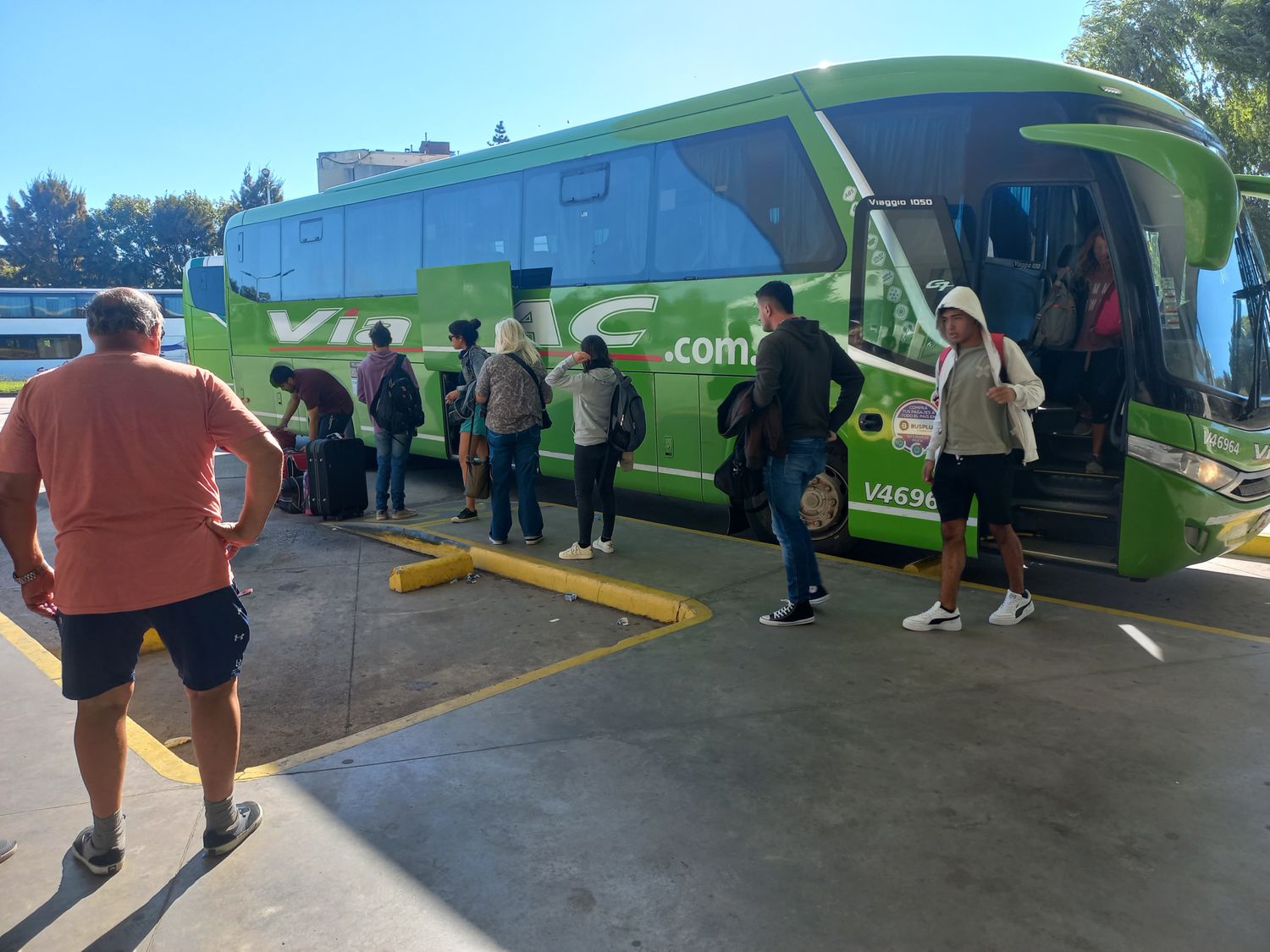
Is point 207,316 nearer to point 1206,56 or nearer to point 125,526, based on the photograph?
point 125,526

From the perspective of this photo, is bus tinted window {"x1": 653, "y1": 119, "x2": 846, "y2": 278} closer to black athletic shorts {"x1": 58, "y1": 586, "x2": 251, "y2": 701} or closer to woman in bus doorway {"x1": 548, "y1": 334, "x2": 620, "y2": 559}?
woman in bus doorway {"x1": 548, "y1": 334, "x2": 620, "y2": 559}

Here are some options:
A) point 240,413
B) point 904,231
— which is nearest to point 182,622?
point 240,413

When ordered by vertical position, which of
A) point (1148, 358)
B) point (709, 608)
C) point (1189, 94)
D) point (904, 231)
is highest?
point (1189, 94)

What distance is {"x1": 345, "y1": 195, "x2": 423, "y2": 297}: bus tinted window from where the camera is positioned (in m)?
10.0

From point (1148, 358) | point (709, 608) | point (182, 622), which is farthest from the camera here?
point (709, 608)

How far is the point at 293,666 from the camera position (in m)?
5.20

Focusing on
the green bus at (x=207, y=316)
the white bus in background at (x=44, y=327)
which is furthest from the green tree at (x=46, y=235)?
the green bus at (x=207, y=316)

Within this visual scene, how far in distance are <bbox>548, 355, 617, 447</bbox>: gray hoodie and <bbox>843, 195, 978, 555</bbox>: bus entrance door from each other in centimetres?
180

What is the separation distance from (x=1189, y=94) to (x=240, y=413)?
86.7ft

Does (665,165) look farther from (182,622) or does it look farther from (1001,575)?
(182,622)

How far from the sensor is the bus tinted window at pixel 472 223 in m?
8.81

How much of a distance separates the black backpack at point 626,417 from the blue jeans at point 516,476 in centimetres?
84

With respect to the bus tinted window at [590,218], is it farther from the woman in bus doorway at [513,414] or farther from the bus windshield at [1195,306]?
the bus windshield at [1195,306]

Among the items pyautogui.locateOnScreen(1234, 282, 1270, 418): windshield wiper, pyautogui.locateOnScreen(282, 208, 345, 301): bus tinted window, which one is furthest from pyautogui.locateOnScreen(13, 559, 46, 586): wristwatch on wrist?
pyautogui.locateOnScreen(282, 208, 345, 301): bus tinted window
